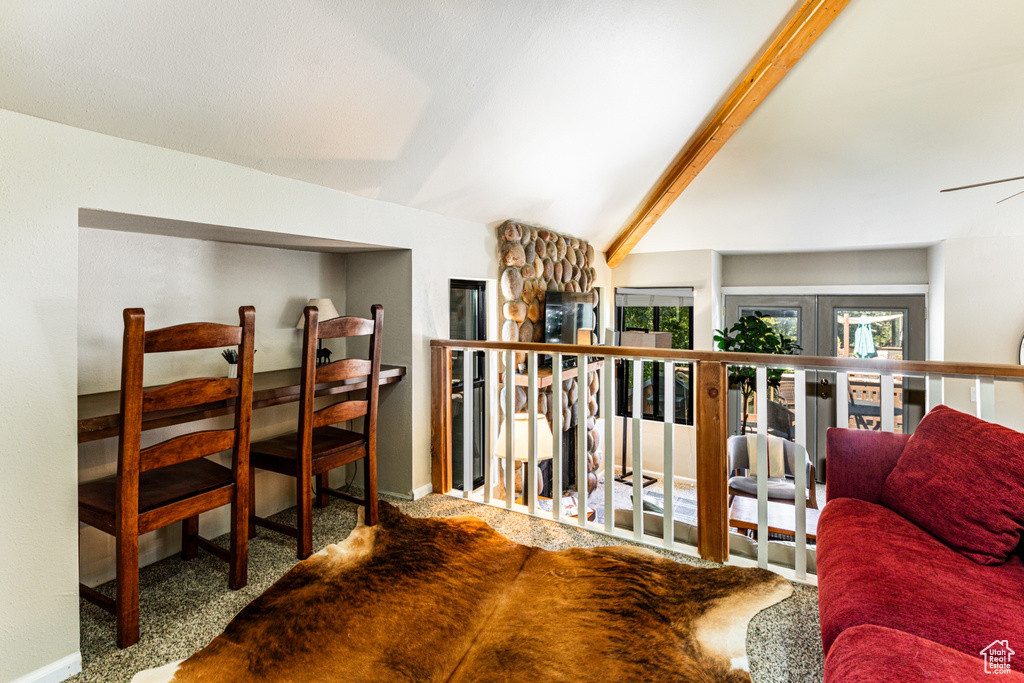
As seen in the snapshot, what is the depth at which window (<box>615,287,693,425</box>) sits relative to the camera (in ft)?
19.7

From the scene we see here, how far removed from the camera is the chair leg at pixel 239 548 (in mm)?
2141

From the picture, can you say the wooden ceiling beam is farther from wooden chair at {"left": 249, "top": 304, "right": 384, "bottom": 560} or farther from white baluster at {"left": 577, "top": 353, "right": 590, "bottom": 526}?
wooden chair at {"left": 249, "top": 304, "right": 384, "bottom": 560}

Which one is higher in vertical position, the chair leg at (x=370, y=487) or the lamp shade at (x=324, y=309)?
the lamp shade at (x=324, y=309)

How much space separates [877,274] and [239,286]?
5.79 metres

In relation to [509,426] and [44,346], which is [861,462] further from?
[44,346]

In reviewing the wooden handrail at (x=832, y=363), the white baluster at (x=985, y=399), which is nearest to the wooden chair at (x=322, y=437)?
the wooden handrail at (x=832, y=363)

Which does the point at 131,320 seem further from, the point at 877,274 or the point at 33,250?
the point at 877,274

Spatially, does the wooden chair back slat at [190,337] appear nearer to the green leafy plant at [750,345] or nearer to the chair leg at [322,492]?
the chair leg at [322,492]

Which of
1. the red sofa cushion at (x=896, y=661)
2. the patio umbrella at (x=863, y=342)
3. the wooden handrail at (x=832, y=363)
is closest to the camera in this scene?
the red sofa cushion at (x=896, y=661)

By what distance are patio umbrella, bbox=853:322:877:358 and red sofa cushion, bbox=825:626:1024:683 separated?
5336 mm

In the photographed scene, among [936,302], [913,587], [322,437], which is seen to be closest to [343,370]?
[322,437]

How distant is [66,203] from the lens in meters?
1.74

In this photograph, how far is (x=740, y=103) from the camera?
3.68 metres

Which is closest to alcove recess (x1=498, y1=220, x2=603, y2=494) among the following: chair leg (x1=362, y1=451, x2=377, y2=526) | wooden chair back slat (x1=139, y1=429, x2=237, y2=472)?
chair leg (x1=362, y1=451, x2=377, y2=526)
